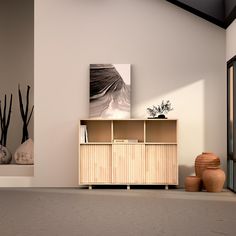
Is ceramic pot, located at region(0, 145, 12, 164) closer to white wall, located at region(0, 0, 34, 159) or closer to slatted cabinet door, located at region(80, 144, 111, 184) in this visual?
white wall, located at region(0, 0, 34, 159)

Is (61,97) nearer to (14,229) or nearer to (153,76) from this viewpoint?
(153,76)

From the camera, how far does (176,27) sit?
7.52 metres

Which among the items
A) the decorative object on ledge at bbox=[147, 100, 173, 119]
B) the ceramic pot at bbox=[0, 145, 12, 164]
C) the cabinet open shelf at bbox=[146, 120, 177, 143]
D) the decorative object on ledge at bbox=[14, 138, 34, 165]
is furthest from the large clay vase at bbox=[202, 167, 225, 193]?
the ceramic pot at bbox=[0, 145, 12, 164]

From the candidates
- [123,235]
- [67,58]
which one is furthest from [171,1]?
[123,235]

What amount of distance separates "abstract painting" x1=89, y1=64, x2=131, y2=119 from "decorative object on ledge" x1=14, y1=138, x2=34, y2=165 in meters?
1.04

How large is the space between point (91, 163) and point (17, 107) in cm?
202

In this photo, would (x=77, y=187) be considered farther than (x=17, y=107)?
No

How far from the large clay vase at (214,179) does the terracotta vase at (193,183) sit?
0.09 meters

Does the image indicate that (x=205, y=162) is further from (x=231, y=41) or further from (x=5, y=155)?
(x=5, y=155)

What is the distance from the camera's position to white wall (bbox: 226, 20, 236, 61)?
6.86 metres

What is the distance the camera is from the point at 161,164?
23.5 ft

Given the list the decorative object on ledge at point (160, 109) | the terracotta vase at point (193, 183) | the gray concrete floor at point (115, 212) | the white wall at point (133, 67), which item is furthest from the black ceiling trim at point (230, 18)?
the gray concrete floor at point (115, 212)

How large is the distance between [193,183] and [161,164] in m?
0.48

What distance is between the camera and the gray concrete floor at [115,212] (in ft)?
14.0
